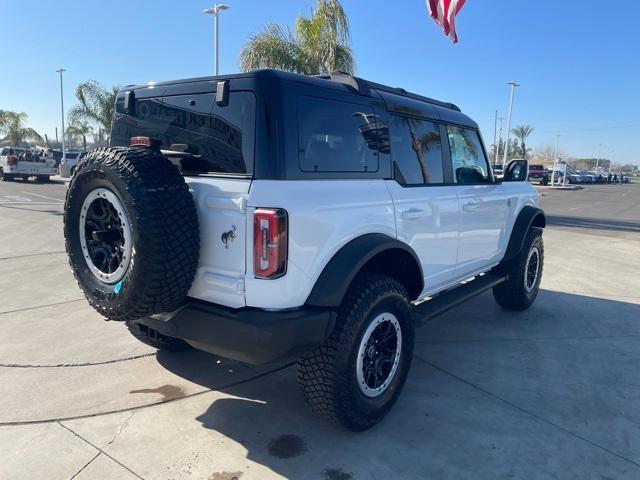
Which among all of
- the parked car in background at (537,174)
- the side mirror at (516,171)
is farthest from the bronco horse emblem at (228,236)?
the parked car in background at (537,174)

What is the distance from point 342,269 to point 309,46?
510 inches

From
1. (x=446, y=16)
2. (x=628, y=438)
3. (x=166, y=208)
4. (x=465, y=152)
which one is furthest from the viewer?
(x=446, y=16)

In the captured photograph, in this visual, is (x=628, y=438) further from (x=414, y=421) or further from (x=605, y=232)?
(x=605, y=232)

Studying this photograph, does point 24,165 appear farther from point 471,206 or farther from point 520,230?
point 471,206

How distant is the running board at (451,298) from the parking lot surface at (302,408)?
52cm

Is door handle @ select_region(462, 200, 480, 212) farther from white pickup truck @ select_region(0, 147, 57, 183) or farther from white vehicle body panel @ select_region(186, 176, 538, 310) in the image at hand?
white pickup truck @ select_region(0, 147, 57, 183)

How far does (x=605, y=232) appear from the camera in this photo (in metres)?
13.4


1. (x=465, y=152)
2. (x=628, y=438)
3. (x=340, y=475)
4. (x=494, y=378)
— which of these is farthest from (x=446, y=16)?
(x=340, y=475)

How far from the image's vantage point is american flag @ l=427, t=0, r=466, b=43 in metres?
8.79

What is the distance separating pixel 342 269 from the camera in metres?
2.79

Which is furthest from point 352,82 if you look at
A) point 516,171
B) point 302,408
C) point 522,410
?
point 516,171

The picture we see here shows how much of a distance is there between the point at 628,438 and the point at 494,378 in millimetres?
990

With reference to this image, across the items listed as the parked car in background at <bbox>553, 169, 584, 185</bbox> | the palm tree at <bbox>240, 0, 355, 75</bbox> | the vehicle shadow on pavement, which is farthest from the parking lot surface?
the parked car in background at <bbox>553, 169, 584, 185</bbox>

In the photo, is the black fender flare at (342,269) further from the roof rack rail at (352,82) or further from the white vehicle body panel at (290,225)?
the roof rack rail at (352,82)
